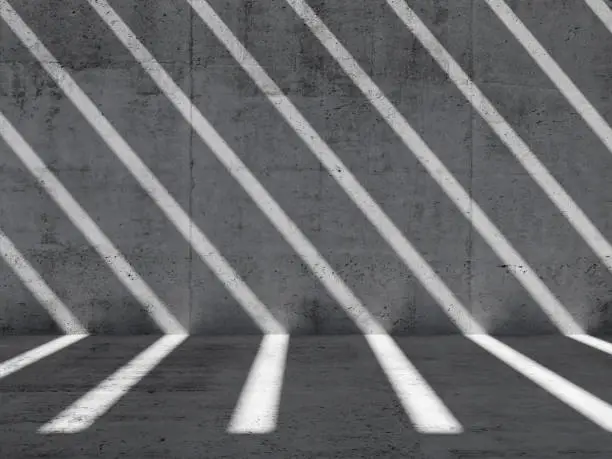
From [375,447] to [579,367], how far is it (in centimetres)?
295

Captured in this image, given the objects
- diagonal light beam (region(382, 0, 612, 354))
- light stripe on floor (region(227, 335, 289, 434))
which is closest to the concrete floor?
light stripe on floor (region(227, 335, 289, 434))

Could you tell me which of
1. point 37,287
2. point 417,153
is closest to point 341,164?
point 417,153

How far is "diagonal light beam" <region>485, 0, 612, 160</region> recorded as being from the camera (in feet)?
25.8

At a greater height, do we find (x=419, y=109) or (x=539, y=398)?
(x=419, y=109)

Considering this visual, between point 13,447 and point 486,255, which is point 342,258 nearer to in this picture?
point 486,255

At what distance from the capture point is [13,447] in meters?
3.26

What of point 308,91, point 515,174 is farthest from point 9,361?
point 515,174

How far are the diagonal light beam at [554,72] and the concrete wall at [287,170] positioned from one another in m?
0.15

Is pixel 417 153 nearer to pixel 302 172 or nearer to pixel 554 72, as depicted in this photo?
pixel 302 172

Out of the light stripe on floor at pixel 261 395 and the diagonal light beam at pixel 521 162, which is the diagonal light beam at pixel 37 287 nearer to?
the light stripe on floor at pixel 261 395

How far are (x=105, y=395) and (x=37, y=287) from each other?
11.7 feet

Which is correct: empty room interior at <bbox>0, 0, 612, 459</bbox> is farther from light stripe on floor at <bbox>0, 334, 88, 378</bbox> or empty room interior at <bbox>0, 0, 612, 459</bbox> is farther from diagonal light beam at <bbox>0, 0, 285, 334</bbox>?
light stripe on floor at <bbox>0, 334, 88, 378</bbox>

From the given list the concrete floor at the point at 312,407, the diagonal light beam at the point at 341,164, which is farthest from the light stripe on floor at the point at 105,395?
the diagonal light beam at the point at 341,164

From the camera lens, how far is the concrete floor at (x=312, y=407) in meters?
3.25
